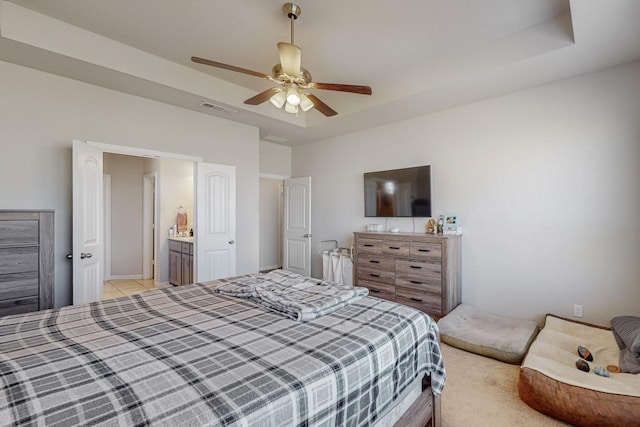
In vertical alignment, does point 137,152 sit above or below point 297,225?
above

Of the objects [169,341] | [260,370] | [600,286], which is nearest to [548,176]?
[600,286]

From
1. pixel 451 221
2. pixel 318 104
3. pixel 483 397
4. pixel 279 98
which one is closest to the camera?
pixel 483 397

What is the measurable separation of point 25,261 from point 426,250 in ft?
12.6

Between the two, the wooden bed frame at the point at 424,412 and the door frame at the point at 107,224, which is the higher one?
the door frame at the point at 107,224

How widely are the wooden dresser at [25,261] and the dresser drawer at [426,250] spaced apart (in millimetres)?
3613

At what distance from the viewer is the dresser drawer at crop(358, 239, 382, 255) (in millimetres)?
4012

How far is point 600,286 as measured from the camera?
9.57 feet

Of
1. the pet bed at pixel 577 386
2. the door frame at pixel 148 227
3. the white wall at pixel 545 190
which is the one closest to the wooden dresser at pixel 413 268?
the white wall at pixel 545 190

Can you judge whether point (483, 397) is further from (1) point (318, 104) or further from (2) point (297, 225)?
(2) point (297, 225)

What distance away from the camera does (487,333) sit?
292cm

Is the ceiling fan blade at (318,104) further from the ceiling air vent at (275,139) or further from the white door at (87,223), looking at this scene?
the ceiling air vent at (275,139)

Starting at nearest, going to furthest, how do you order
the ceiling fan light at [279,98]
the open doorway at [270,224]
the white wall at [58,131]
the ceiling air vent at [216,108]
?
the ceiling fan light at [279,98]
the white wall at [58,131]
the ceiling air vent at [216,108]
the open doorway at [270,224]

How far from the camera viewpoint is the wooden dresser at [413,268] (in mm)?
3418

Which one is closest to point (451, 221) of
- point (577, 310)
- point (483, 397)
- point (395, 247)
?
point (395, 247)
